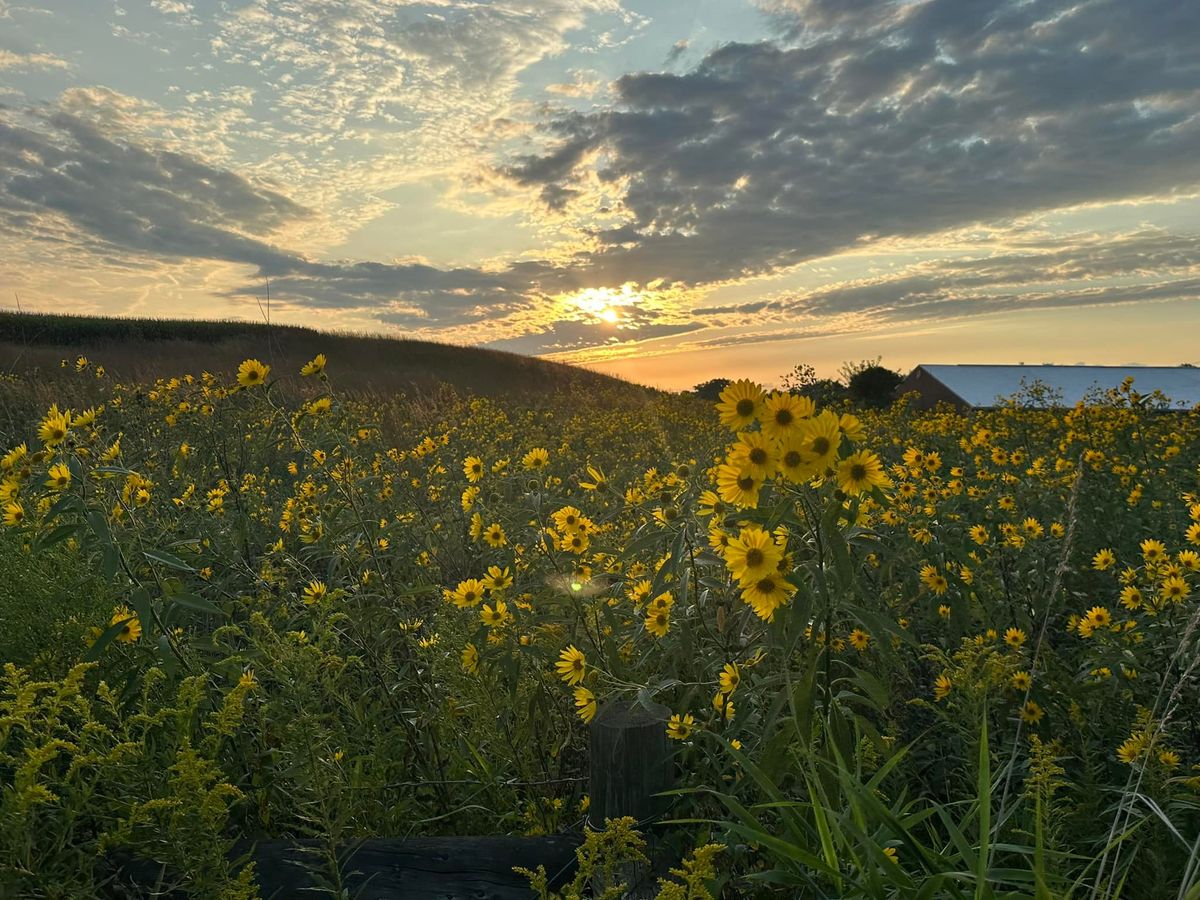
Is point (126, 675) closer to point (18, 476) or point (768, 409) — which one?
point (18, 476)

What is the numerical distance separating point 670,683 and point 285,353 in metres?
26.6

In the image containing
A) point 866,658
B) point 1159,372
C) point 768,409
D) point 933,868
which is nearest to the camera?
point 933,868

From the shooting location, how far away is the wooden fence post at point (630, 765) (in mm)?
2160

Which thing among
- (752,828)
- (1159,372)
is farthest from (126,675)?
(1159,372)

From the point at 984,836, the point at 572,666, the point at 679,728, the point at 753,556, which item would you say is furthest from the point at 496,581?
the point at 984,836

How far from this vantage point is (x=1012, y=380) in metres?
21.5

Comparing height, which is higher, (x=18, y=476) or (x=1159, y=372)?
(x=1159, y=372)

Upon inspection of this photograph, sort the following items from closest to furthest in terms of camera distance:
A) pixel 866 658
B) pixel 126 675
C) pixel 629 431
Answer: pixel 126 675, pixel 866 658, pixel 629 431

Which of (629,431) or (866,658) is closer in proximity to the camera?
(866,658)

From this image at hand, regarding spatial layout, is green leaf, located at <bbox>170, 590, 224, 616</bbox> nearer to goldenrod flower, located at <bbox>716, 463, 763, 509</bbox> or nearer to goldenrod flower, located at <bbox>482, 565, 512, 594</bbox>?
goldenrod flower, located at <bbox>482, 565, 512, 594</bbox>

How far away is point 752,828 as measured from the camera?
1.83m

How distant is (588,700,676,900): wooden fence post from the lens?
2.16 m

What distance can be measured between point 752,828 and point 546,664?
1.44 metres

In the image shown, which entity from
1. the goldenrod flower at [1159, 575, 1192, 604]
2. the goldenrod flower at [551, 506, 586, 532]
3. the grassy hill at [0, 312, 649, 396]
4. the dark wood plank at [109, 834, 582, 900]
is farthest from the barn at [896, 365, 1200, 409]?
the dark wood plank at [109, 834, 582, 900]
